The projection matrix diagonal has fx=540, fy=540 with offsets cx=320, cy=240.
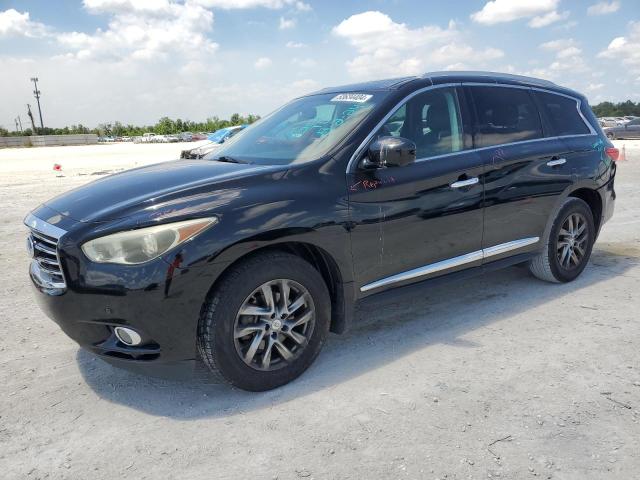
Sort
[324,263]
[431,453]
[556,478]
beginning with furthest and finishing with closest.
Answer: [324,263], [431,453], [556,478]

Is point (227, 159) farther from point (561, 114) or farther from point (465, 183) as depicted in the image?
point (561, 114)

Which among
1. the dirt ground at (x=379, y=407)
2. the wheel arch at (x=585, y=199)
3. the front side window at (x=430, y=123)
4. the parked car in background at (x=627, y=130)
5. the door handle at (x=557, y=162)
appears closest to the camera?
the dirt ground at (x=379, y=407)

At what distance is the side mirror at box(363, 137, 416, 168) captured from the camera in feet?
11.0

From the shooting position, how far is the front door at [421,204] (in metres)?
3.48

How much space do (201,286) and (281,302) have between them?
534 millimetres

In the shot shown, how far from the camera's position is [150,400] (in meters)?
3.15

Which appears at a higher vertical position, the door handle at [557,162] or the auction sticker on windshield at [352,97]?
the auction sticker on windshield at [352,97]

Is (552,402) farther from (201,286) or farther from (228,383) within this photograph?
(201,286)

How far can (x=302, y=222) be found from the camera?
3160 mm

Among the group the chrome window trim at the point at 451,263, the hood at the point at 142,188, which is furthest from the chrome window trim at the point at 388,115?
the chrome window trim at the point at 451,263

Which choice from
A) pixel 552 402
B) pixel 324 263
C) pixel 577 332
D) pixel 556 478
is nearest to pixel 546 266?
pixel 577 332

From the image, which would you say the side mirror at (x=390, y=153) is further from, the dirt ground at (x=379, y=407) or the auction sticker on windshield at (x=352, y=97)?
the dirt ground at (x=379, y=407)

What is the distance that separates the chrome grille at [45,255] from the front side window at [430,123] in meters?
2.12

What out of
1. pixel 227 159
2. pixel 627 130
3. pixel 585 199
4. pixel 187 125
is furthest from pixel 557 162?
pixel 187 125
